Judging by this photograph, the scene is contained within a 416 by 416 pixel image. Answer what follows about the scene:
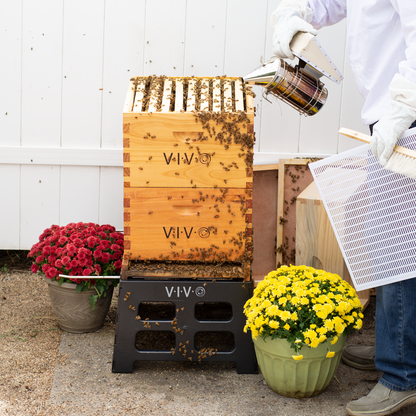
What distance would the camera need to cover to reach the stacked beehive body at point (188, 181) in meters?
1.88

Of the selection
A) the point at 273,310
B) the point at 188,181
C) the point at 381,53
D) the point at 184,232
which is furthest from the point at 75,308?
the point at 381,53

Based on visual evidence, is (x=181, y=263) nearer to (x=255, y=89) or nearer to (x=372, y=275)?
(x=372, y=275)

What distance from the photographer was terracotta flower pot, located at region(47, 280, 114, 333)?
229 centimetres

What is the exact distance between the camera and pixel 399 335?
5.43 ft

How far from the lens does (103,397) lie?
1.78 m

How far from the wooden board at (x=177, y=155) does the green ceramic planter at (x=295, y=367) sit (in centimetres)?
71

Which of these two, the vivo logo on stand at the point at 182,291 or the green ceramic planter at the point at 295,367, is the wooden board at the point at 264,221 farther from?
the green ceramic planter at the point at 295,367

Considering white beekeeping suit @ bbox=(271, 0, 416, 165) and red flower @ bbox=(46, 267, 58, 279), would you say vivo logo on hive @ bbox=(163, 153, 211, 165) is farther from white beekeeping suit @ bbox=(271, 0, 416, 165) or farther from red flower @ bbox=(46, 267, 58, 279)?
red flower @ bbox=(46, 267, 58, 279)

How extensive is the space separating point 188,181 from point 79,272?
2.65ft

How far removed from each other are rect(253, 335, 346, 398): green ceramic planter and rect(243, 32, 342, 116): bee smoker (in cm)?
110

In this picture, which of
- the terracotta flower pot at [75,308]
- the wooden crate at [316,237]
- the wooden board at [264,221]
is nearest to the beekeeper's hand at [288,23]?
the wooden crate at [316,237]

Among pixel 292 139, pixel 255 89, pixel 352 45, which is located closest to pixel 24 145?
pixel 255 89

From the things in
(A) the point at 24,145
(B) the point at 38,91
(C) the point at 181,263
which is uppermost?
(B) the point at 38,91

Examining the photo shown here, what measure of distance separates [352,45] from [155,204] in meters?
1.07
